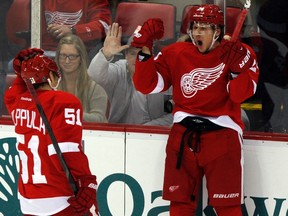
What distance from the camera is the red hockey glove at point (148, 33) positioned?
4.23 m

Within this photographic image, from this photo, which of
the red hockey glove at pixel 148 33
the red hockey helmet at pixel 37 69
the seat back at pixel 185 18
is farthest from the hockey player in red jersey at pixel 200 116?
the red hockey helmet at pixel 37 69

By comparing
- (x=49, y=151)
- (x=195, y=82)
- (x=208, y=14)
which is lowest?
(x=49, y=151)

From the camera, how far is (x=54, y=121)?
370cm

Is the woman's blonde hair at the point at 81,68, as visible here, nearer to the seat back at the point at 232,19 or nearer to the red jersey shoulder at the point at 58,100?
the seat back at the point at 232,19

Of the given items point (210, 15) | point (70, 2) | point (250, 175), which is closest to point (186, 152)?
point (250, 175)

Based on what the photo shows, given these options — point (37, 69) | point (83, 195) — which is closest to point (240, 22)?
point (37, 69)

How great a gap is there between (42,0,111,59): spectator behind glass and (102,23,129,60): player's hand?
0.04 m

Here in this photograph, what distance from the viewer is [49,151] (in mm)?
3709

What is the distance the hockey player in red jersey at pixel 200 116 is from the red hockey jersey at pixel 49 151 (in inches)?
25.4

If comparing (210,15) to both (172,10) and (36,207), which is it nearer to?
(172,10)

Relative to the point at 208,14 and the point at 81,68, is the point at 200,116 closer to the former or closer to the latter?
the point at 208,14

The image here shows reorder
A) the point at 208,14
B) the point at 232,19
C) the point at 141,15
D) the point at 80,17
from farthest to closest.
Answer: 1. the point at 80,17
2. the point at 141,15
3. the point at 232,19
4. the point at 208,14

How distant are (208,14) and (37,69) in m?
0.86

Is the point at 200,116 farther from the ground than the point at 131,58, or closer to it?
closer to it
